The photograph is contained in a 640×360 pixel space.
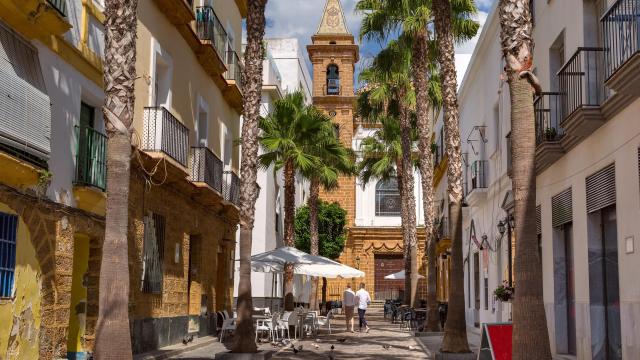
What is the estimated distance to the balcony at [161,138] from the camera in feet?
56.5

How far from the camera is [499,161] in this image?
904 inches

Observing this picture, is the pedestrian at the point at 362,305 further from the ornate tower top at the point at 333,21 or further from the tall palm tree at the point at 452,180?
the ornate tower top at the point at 333,21

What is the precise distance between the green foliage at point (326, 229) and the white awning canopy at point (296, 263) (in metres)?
23.5

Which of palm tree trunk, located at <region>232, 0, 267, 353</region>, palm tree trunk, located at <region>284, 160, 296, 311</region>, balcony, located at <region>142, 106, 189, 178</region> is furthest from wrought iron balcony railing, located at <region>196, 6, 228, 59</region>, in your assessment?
palm tree trunk, located at <region>284, 160, 296, 311</region>

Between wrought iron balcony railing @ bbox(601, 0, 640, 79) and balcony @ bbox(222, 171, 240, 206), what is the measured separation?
47.1ft

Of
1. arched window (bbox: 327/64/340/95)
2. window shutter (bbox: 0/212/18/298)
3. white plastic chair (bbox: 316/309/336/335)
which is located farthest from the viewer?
arched window (bbox: 327/64/340/95)

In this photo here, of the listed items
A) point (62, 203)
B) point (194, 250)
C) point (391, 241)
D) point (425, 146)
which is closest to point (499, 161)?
point (425, 146)

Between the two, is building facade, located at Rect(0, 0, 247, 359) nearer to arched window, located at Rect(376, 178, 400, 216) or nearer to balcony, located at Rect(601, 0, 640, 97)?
balcony, located at Rect(601, 0, 640, 97)

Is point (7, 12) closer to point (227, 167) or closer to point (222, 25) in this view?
point (222, 25)

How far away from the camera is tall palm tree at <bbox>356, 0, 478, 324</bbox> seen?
2519 centimetres

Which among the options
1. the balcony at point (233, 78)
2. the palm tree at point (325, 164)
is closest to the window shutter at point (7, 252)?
the balcony at point (233, 78)

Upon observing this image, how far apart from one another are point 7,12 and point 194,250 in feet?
41.8

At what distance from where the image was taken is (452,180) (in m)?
17.8

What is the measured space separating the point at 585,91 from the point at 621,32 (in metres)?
2.08
